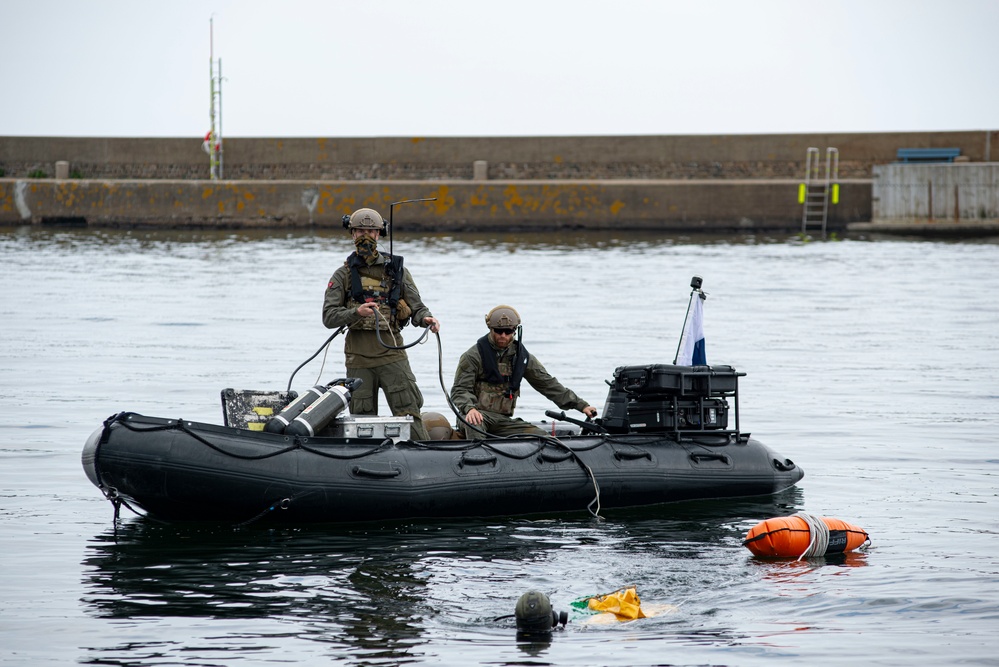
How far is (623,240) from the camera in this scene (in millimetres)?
27125

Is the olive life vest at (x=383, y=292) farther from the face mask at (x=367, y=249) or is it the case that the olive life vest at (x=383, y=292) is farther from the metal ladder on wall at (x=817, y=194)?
the metal ladder on wall at (x=817, y=194)

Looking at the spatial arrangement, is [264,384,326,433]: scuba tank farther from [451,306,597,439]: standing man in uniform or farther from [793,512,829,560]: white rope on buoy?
[793,512,829,560]: white rope on buoy

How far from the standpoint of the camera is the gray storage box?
8.30m

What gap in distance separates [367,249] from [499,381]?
1.20 meters

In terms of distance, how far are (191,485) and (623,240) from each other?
20065 mm

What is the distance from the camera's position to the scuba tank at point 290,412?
26.4 feet

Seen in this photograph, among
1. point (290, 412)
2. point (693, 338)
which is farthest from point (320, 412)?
point (693, 338)

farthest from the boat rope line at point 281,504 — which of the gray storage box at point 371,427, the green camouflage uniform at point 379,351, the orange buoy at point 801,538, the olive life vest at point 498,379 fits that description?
the orange buoy at point 801,538

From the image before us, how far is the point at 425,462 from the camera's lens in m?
8.15

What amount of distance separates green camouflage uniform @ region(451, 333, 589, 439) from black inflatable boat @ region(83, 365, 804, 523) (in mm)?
201

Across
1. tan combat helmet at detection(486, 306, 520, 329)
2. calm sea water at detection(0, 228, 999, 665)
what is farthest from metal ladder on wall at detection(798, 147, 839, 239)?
tan combat helmet at detection(486, 306, 520, 329)

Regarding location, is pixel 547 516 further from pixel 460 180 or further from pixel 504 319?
pixel 460 180

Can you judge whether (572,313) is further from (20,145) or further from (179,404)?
(20,145)

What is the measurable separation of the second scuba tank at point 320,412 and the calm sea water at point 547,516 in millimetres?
584
